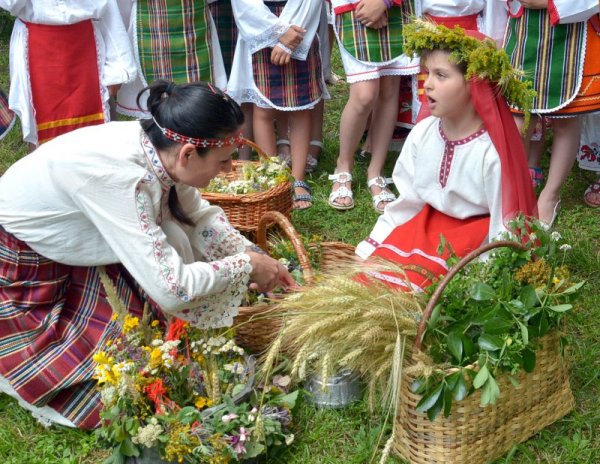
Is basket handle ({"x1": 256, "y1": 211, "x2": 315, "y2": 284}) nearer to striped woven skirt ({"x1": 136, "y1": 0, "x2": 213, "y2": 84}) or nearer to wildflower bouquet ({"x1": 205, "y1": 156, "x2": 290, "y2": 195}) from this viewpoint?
wildflower bouquet ({"x1": 205, "y1": 156, "x2": 290, "y2": 195})

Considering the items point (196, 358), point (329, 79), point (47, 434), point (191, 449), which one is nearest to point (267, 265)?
point (196, 358)

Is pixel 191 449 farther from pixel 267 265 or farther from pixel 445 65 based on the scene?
pixel 445 65

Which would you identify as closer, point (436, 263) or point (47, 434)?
point (47, 434)

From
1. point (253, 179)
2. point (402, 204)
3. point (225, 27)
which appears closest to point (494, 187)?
point (402, 204)

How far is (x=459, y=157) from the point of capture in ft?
11.0

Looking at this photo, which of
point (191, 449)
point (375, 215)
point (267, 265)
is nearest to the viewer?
point (191, 449)

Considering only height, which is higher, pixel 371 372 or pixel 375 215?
pixel 371 372

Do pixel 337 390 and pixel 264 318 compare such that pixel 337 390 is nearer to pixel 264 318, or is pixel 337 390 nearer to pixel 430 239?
pixel 264 318

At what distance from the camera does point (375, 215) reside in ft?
15.1

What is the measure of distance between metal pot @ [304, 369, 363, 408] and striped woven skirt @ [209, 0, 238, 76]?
2.73 metres

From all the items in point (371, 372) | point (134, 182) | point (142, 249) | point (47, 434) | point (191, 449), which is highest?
point (134, 182)

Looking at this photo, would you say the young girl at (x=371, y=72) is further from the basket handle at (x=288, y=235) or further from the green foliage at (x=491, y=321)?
the green foliage at (x=491, y=321)

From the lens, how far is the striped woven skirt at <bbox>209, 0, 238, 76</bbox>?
5016 millimetres

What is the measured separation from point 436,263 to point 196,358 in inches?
41.0
